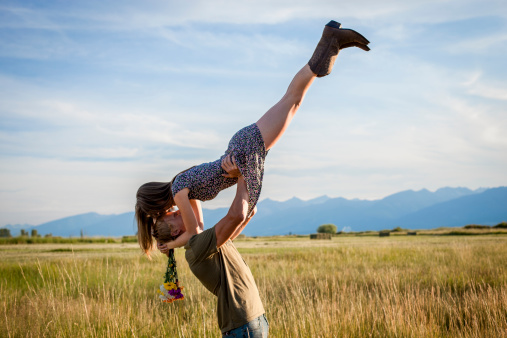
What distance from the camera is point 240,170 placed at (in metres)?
3.26

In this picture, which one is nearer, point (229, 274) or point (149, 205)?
point (229, 274)

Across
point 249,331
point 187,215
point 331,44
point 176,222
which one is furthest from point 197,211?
point 331,44

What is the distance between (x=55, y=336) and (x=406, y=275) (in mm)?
8679

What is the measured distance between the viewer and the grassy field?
5.66 metres

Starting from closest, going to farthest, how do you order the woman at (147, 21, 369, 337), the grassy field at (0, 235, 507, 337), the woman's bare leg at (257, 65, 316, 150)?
the woman at (147, 21, 369, 337) < the woman's bare leg at (257, 65, 316, 150) < the grassy field at (0, 235, 507, 337)

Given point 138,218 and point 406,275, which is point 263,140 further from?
point 406,275

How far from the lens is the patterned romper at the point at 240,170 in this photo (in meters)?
3.18

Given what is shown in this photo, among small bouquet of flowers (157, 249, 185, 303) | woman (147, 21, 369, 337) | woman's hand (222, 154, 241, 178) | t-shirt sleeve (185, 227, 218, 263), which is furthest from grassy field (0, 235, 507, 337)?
woman's hand (222, 154, 241, 178)

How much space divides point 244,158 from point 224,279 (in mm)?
975

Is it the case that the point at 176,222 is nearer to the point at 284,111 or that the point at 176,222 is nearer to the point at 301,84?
the point at 284,111

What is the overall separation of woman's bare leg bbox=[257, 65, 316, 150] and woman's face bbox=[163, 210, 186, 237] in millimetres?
1027

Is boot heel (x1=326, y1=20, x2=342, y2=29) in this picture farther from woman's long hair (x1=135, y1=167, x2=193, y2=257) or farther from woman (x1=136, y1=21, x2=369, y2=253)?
woman's long hair (x1=135, y1=167, x2=193, y2=257)

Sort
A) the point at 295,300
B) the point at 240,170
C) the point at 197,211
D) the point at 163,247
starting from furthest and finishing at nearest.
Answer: the point at 295,300 < the point at 197,211 < the point at 163,247 < the point at 240,170

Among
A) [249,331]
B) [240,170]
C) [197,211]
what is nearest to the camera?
[249,331]
